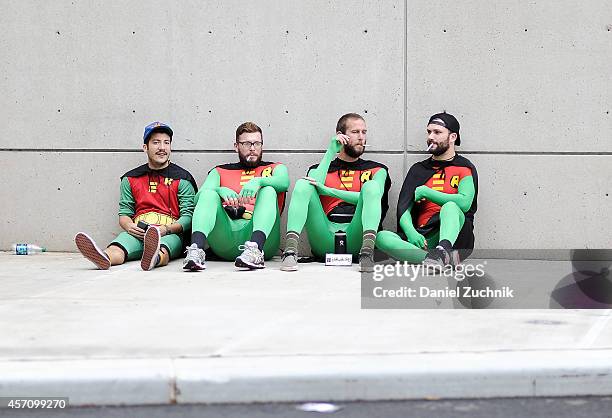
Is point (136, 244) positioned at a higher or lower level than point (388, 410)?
higher

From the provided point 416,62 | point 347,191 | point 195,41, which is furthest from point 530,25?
point 195,41

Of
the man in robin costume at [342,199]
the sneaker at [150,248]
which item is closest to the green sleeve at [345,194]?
the man in robin costume at [342,199]

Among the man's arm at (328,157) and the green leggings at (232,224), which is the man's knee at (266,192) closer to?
the green leggings at (232,224)

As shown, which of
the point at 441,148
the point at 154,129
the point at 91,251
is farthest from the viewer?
the point at 154,129

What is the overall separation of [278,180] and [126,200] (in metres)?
1.46

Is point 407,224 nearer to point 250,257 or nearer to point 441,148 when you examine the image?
point 441,148

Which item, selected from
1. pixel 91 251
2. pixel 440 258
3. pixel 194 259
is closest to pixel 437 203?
pixel 440 258

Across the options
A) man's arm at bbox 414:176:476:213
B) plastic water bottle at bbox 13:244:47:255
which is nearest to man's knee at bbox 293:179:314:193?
man's arm at bbox 414:176:476:213

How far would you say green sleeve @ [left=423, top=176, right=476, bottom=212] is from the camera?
8500 mm

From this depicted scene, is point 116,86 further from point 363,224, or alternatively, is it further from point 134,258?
point 363,224

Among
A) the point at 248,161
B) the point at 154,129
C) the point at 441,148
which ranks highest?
the point at 154,129

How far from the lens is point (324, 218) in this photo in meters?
8.73

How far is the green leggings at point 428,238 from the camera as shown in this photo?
8203 mm

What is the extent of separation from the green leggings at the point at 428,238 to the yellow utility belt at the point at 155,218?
1.93m
